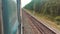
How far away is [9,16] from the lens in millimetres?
1499

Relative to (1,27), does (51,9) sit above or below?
above

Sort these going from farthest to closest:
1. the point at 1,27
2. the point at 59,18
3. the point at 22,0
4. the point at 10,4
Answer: the point at 1,27 < the point at 10,4 < the point at 22,0 < the point at 59,18

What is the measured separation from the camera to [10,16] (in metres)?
1.51

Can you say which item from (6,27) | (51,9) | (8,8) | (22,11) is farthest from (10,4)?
(51,9)

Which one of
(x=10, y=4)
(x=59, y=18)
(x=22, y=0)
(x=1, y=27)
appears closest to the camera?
(x=59, y=18)

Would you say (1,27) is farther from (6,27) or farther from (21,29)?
(21,29)

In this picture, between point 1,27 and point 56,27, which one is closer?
point 56,27

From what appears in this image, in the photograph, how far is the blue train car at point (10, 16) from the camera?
144cm

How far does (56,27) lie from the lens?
51 centimetres

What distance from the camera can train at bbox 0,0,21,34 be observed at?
1439 mm

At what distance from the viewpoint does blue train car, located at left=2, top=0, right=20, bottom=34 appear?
1.44m

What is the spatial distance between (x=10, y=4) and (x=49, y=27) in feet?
3.17

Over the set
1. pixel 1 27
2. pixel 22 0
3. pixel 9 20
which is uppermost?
pixel 22 0

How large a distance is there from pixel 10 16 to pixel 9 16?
0.02 m
